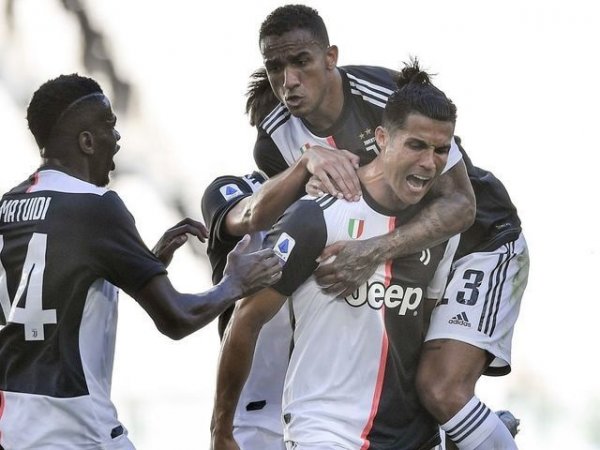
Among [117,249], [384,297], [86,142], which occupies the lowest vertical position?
[384,297]

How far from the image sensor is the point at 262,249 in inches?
221

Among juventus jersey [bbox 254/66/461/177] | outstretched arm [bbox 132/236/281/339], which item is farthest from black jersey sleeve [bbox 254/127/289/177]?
outstretched arm [bbox 132/236/281/339]

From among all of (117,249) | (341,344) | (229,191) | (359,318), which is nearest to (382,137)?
(359,318)

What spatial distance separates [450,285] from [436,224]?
523 millimetres

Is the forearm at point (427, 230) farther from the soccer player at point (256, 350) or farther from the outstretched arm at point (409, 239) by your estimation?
the soccer player at point (256, 350)

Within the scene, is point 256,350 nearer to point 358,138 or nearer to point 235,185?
point 235,185

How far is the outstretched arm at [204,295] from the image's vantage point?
17.8 ft

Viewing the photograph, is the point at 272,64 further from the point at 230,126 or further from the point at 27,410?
the point at 230,126

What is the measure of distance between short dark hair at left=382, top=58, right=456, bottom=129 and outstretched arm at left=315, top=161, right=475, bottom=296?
13.1 inches

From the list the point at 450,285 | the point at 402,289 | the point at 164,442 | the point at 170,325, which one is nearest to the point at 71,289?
the point at 170,325

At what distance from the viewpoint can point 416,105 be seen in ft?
19.1

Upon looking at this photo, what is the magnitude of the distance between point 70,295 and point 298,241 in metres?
0.80

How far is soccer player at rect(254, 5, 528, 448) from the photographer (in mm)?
6105

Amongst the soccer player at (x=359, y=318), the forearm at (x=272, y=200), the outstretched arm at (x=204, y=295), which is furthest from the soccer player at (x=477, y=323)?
the outstretched arm at (x=204, y=295)
